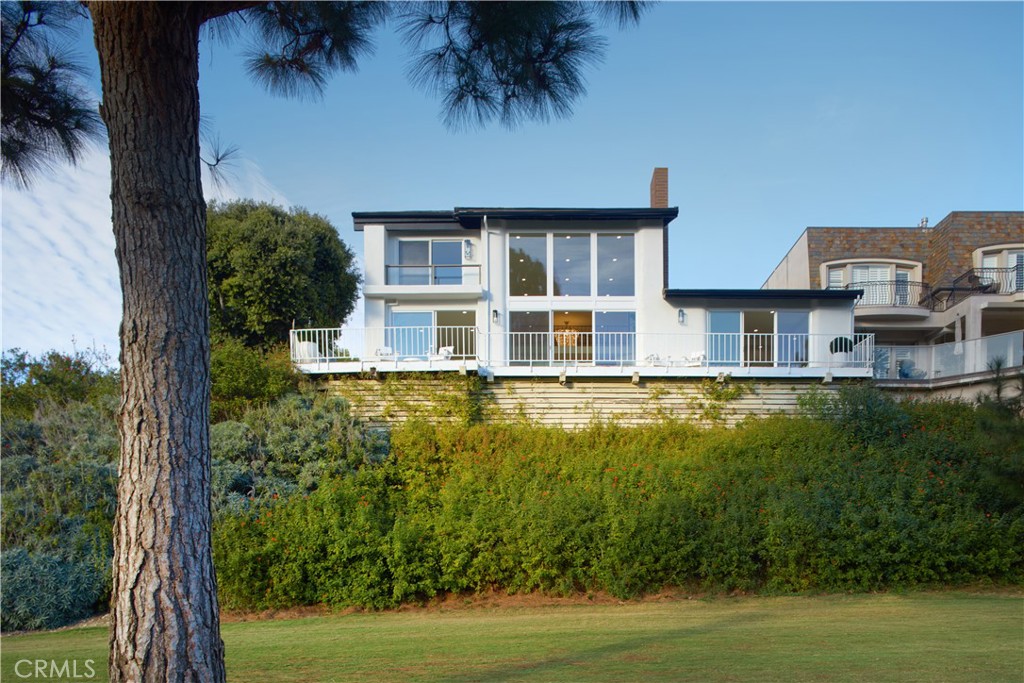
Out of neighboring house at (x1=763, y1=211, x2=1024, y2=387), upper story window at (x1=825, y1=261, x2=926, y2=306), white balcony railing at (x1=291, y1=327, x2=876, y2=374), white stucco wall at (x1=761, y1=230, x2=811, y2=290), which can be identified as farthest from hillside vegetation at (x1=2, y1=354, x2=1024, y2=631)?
white stucco wall at (x1=761, y1=230, x2=811, y2=290)

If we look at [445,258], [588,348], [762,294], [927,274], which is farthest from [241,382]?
[927,274]

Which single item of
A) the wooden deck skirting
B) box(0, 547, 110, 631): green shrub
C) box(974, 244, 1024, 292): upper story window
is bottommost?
box(0, 547, 110, 631): green shrub

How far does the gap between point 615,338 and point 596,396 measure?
3028mm

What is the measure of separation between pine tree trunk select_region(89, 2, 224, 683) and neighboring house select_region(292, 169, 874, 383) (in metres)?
12.6

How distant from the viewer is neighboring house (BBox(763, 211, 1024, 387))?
20.3m

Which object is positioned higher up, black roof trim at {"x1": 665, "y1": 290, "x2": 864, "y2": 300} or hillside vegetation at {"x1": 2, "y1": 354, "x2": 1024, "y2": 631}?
black roof trim at {"x1": 665, "y1": 290, "x2": 864, "y2": 300}

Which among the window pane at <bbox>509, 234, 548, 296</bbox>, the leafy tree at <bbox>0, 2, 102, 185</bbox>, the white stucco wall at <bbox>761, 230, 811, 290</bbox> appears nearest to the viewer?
the leafy tree at <bbox>0, 2, 102, 185</bbox>

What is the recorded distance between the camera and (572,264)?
733 inches

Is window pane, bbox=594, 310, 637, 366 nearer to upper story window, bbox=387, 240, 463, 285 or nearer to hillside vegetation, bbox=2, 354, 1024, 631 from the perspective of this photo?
upper story window, bbox=387, 240, 463, 285

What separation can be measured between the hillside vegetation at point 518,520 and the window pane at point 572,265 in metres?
7.44

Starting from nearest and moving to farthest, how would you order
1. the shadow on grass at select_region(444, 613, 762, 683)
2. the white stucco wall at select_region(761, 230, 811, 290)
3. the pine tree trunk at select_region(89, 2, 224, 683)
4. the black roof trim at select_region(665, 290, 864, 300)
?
the pine tree trunk at select_region(89, 2, 224, 683) < the shadow on grass at select_region(444, 613, 762, 683) < the black roof trim at select_region(665, 290, 864, 300) < the white stucco wall at select_region(761, 230, 811, 290)

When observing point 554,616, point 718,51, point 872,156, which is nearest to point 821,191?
point 872,156

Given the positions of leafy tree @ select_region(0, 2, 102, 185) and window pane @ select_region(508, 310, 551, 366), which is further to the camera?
window pane @ select_region(508, 310, 551, 366)

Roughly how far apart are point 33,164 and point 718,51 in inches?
399
